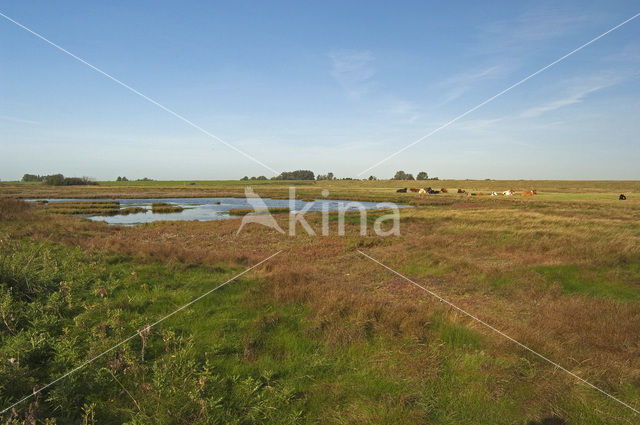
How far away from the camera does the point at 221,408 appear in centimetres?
450

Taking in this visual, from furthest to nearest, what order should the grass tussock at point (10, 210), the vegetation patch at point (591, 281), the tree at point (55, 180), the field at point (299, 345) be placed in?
the tree at point (55, 180) < the grass tussock at point (10, 210) < the vegetation patch at point (591, 281) < the field at point (299, 345)

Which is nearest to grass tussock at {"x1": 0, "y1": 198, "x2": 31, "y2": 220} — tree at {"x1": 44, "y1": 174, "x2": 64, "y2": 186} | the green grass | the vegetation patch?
the green grass

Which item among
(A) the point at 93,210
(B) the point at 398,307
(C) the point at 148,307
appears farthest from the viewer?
(A) the point at 93,210

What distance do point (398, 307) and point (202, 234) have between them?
956 inches

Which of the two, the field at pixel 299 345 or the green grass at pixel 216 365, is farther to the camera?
the field at pixel 299 345

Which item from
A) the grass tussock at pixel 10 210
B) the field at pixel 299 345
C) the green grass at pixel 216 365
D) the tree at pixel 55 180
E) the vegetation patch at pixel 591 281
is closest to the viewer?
the green grass at pixel 216 365

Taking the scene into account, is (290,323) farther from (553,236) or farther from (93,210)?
(93,210)

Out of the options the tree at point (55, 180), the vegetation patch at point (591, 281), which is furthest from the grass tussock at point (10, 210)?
the tree at point (55, 180)

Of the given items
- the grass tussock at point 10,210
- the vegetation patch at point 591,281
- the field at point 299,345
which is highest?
the grass tussock at point 10,210

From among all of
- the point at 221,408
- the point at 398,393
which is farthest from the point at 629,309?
the point at 221,408

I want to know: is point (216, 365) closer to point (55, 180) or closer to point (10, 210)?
point (10, 210)

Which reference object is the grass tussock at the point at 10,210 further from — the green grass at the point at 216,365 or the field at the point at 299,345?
the green grass at the point at 216,365

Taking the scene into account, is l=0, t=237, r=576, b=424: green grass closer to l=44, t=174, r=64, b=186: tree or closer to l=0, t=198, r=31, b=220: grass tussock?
l=0, t=198, r=31, b=220: grass tussock

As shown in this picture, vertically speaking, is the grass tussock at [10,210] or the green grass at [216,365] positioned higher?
the grass tussock at [10,210]
